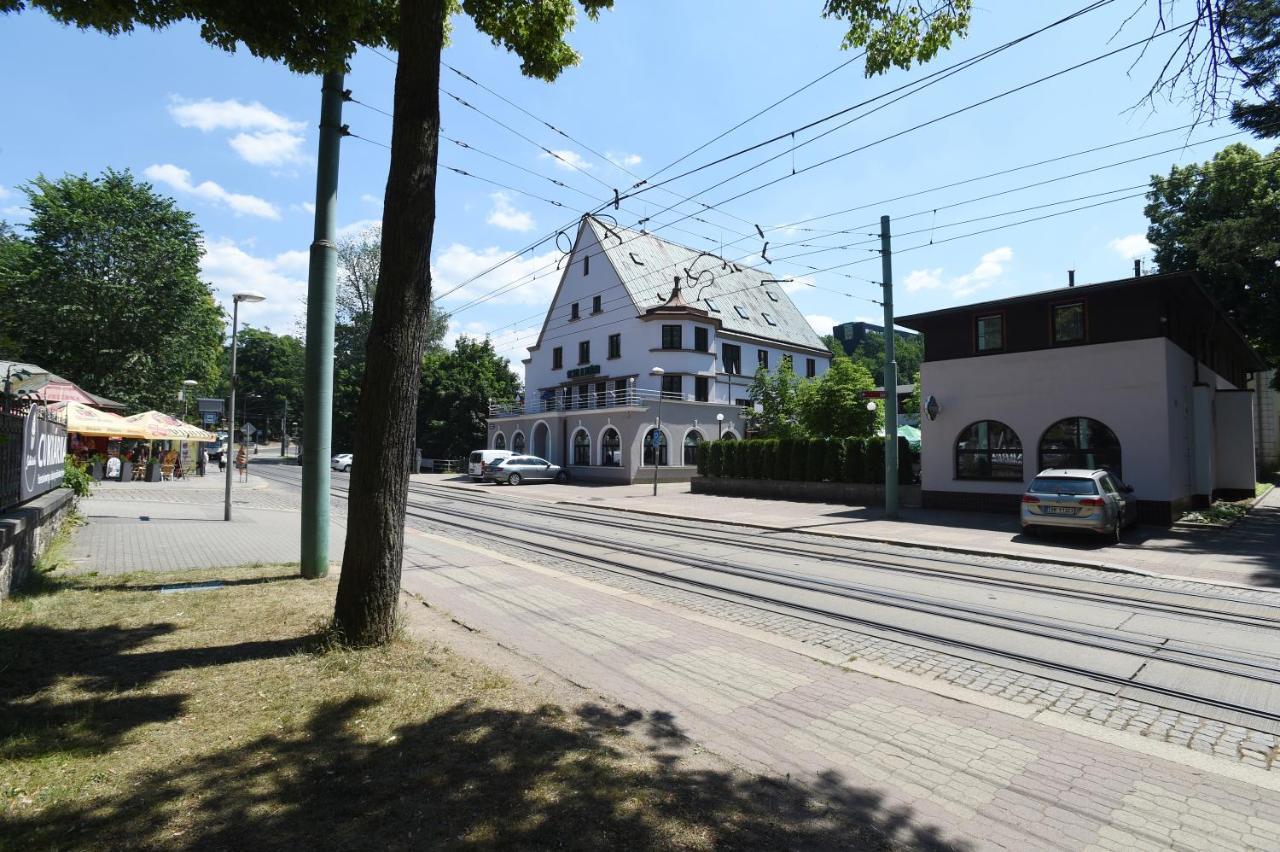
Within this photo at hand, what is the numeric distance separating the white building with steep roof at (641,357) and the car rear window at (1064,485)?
2160cm

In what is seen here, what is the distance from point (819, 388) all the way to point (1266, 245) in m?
15.6

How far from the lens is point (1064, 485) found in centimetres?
1370

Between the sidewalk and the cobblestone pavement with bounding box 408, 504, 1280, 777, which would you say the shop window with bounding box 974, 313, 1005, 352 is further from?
the cobblestone pavement with bounding box 408, 504, 1280, 777

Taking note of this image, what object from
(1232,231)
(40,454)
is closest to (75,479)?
(40,454)

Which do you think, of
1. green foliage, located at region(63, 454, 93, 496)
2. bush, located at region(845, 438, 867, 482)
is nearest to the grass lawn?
green foliage, located at region(63, 454, 93, 496)

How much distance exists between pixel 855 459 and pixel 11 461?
22.0 m

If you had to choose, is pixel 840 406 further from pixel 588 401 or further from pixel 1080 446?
pixel 588 401

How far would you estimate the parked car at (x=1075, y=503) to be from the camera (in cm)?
1313

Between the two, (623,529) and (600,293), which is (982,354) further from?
(600,293)

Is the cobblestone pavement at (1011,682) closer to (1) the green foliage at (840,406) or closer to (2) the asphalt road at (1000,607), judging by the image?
(2) the asphalt road at (1000,607)

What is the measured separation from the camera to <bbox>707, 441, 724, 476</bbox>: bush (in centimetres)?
2909

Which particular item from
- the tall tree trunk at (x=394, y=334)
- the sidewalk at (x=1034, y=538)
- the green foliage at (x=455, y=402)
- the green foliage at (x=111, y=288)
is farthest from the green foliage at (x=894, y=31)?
the green foliage at (x=455, y=402)

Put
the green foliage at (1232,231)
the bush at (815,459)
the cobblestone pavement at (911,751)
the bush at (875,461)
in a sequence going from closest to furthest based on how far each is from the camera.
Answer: the cobblestone pavement at (911,751), the green foliage at (1232,231), the bush at (875,461), the bush at (815,459)

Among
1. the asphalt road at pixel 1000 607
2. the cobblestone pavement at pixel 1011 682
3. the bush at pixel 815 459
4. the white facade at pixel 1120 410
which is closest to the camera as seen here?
the cobblestone pavement at pixel 1011 682
